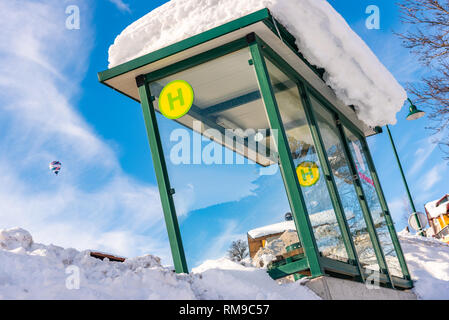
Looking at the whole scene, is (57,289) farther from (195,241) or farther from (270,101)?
(270,101)

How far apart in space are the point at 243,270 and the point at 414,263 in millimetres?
4503

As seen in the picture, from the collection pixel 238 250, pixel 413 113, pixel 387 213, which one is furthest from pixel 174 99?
pixel 413 113

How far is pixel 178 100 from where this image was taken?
5043 mm

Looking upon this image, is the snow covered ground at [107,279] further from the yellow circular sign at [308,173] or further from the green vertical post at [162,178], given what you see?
the yellow circular sign at [308,173]

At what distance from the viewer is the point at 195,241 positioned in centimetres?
491

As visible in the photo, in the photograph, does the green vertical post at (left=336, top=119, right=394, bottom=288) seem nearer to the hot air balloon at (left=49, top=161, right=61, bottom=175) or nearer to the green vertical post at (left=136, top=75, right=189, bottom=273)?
the green vertical post at (left=136, top=75, right=189, bottom=273)

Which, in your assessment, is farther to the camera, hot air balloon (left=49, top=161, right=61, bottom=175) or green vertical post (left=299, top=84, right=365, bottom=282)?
hot air balloon (left=49, top=161, right=61, bottom=175)

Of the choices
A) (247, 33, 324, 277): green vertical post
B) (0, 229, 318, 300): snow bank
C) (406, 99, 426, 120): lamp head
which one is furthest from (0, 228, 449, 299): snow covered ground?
(406, 99, 426, 120): lamp head

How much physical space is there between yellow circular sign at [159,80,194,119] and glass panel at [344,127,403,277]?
291 cm

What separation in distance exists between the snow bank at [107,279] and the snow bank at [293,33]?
2308 mm

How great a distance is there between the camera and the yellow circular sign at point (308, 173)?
485 cm

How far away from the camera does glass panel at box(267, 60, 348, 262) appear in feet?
15.7

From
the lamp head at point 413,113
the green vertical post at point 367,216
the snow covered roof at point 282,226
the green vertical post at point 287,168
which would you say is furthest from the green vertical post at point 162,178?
the lamp head at point 413,113
